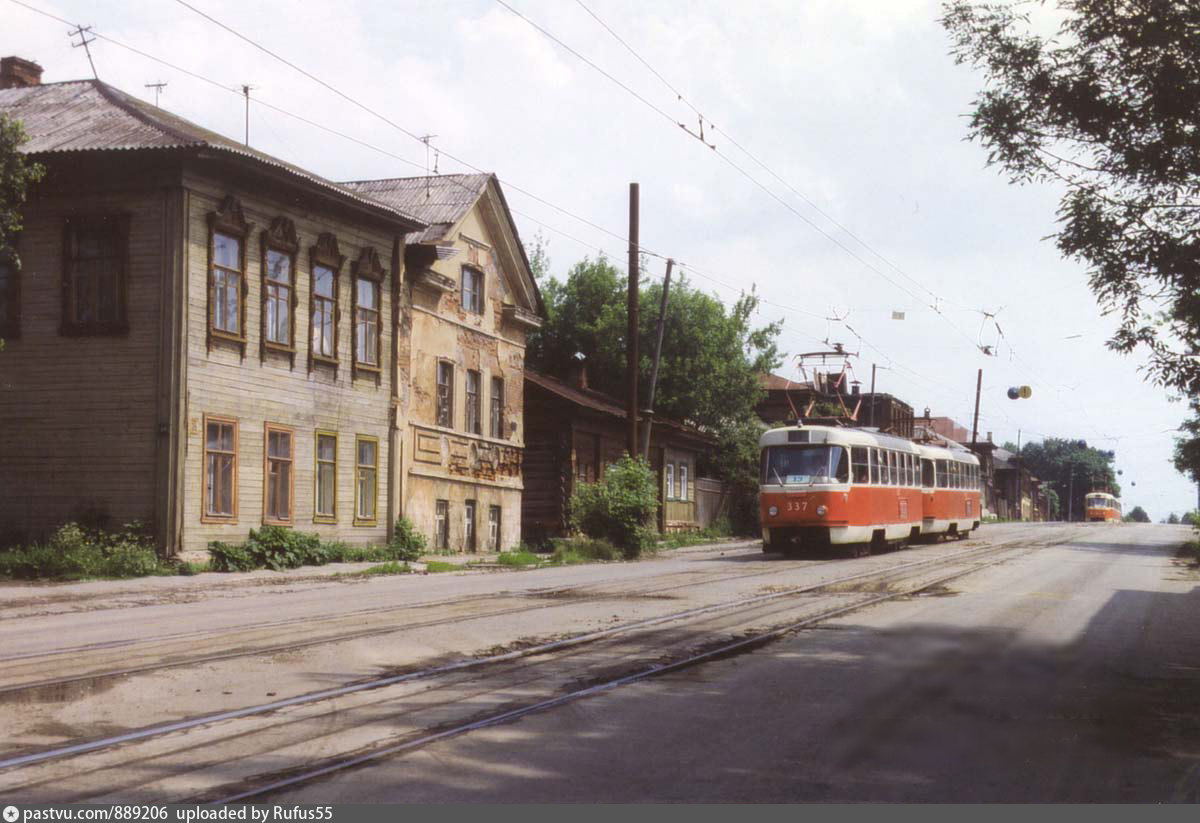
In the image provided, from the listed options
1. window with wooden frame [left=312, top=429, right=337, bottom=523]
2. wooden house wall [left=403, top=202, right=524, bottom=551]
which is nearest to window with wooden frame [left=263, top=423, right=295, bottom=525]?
window with wooden frame [left=312, top=429, right=337, bottom=523]

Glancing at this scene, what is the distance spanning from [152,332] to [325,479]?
572cm

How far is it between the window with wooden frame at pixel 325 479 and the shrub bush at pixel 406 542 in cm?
201

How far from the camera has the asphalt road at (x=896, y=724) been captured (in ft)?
2.30

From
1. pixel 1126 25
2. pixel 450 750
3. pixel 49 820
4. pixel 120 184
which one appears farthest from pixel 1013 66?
pixel 120 184

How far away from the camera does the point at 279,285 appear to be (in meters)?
25.8

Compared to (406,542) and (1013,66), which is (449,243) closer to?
(406,542)

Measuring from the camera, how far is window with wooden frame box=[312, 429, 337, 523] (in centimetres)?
2686

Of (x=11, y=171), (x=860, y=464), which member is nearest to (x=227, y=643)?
(x=11, y=171)

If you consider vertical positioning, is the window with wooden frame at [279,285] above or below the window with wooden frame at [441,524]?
above

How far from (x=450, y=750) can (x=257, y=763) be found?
101cm

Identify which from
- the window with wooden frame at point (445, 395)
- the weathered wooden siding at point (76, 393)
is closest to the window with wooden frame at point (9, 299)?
the weathered wooden siding at point (76, 393)

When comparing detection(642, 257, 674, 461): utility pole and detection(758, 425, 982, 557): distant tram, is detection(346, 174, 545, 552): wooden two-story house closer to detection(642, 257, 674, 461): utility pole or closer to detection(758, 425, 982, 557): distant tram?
detection(642, 257, 674, 461): utility pole

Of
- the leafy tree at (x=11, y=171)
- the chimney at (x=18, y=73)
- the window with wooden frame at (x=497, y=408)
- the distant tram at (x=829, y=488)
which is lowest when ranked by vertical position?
the distant tram at (x=829, y=488)

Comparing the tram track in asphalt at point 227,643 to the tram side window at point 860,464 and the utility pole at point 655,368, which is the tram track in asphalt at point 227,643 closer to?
the tram side window at point 860,464
